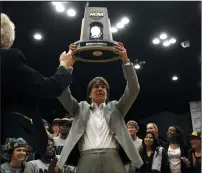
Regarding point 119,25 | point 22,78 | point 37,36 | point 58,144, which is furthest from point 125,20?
point 22,78

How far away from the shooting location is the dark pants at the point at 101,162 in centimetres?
200

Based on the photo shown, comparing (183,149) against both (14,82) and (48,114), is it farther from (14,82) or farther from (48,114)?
(48,114)

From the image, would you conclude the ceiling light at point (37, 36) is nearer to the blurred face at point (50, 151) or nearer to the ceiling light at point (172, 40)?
the ceiling light at point (172, 40)

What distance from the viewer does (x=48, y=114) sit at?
756cm

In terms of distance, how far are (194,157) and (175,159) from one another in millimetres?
204

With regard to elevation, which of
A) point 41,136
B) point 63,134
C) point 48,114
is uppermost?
point 48,114

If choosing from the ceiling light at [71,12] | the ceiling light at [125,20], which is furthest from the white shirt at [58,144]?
the ceiling light at [125,20]

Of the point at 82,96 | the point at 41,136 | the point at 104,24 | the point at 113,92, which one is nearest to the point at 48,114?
the point at 82,96

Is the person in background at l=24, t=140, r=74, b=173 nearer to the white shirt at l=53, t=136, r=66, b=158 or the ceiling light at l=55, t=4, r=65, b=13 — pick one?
the white shirt at l=53, t=136, r=66, b=158

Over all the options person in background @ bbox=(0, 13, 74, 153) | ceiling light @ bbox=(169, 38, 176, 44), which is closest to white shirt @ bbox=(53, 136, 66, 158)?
person in background @ bbox=(0, 13, 74, 153)

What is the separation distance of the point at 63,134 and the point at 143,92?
203 inches

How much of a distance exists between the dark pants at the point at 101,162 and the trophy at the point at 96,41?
589mm

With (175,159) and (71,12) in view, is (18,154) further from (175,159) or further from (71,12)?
(71,12)

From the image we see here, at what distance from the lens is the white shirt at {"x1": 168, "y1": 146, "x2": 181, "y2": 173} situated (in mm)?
3311
